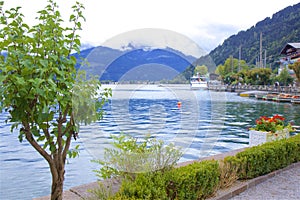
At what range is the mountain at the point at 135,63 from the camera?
9.46ft

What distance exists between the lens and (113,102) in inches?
136

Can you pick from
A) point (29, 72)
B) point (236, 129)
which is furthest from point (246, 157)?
point (236, 129)

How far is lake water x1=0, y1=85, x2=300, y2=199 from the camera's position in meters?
3.42

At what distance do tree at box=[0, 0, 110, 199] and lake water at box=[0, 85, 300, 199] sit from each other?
1.96 ft

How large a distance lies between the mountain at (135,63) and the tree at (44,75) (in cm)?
25

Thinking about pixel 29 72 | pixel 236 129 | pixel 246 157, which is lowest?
pixel 236 129

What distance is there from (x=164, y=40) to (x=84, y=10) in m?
1.12

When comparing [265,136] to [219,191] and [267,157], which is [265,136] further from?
[219,191]

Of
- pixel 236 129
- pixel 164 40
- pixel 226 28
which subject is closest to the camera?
pixel 164 40

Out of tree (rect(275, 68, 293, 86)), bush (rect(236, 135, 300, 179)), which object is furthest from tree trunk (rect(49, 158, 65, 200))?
tree (rect(275, 68, 293, 86))

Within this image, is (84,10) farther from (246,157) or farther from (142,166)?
(246,157)

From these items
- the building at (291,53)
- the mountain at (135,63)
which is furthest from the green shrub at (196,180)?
the building at (291,53)

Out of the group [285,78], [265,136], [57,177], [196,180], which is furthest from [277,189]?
[285,78]

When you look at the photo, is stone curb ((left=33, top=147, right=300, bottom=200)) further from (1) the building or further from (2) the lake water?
(1) the building
